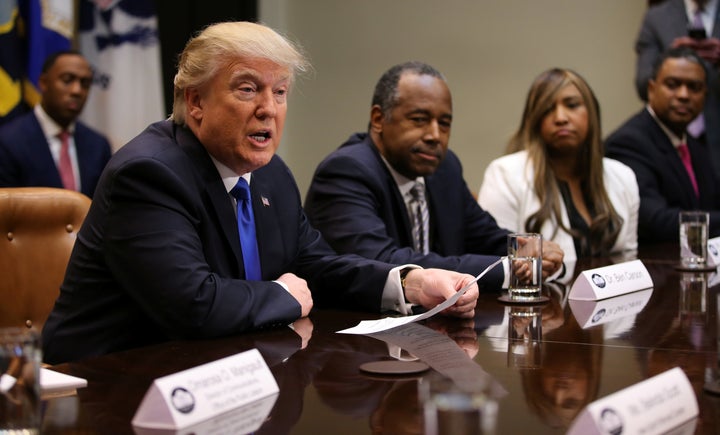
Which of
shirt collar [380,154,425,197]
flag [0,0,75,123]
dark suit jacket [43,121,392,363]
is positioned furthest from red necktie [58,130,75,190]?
dark suit jacket [43,121,392,363]

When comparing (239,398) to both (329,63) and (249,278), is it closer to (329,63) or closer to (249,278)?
(249,278)

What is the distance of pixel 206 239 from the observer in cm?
198

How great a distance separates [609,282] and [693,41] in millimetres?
3201

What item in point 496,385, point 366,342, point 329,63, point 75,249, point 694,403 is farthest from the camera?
point 329,63

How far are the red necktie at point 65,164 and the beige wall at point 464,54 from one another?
69.7 inches

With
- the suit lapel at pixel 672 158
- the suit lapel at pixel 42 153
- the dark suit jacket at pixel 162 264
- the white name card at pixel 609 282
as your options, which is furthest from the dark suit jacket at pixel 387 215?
the suit lapel at pixel 42 153

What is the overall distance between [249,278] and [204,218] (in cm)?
19

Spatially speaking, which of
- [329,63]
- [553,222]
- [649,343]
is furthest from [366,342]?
[329,63]

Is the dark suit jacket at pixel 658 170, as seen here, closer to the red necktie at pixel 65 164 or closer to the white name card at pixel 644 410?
the red necktie at pixel 65 164

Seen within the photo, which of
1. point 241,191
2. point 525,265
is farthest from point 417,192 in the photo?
point 241,191

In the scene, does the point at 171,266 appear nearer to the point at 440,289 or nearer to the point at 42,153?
the point at 440,289

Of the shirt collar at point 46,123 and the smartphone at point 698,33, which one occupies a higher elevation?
the smartphone at point 698,33

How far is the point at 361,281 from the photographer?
2201mm

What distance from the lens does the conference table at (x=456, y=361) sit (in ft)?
3.94
